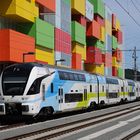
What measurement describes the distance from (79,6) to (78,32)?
3.43m

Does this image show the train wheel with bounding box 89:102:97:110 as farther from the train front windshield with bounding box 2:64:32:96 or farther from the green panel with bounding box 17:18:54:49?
the train front windshield with bounding box 2:64:32:96

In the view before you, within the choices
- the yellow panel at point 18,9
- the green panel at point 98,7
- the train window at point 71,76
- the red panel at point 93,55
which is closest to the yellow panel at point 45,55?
the yellow panel at point 18,9

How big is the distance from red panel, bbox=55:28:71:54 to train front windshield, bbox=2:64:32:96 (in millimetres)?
28121

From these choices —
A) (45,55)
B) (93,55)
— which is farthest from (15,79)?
(93,55)

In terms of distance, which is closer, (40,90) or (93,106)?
(40,90)

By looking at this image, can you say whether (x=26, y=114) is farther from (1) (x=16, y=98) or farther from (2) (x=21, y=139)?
(2) (x=21, y=139)

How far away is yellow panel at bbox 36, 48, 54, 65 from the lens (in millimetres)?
49344

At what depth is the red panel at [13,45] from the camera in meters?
41.0

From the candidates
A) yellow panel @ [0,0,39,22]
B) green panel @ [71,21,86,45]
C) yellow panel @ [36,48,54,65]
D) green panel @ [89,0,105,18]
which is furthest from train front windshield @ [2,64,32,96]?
green panel @ [89,0,105,18]

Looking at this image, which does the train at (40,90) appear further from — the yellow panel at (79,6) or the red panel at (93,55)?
the red panel at (93,55)

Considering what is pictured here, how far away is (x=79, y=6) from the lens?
6506 centimetres

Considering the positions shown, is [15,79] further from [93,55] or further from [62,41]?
[93,55]

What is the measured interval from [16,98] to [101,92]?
52.7 ft

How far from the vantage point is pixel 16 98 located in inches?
1011
